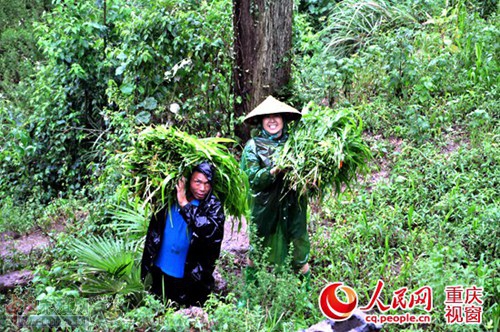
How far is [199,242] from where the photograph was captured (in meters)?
4.23

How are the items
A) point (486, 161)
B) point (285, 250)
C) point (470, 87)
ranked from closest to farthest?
point (285, 250)
point (486, 161)
point (470, 87)

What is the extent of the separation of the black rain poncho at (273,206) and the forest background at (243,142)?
0.89ft

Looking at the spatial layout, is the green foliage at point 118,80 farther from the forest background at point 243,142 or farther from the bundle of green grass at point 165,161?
the bundle of green grass at point 165,161

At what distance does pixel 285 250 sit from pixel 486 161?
277 cm

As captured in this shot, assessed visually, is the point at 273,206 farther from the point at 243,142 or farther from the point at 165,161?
the point at 243,142

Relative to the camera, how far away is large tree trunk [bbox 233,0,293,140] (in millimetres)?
6371

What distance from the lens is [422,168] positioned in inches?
250

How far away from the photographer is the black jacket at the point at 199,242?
418 cm

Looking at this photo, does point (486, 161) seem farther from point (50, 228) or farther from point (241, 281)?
point (50, 228)

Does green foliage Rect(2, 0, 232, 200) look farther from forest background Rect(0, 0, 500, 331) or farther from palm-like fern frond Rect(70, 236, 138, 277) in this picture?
palm-like fern frond Rect(70, 236, 138, 277)

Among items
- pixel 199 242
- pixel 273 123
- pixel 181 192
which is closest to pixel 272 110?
pixel 273 123

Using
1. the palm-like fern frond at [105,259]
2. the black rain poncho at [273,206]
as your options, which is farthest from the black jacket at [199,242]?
the black rain poncho at [273,206]

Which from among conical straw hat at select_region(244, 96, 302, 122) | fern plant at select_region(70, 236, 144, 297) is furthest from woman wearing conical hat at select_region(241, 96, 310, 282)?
fern plant at select_region(70, 236, 144, 297)

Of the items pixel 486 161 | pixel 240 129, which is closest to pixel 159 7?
pixel 240 129
